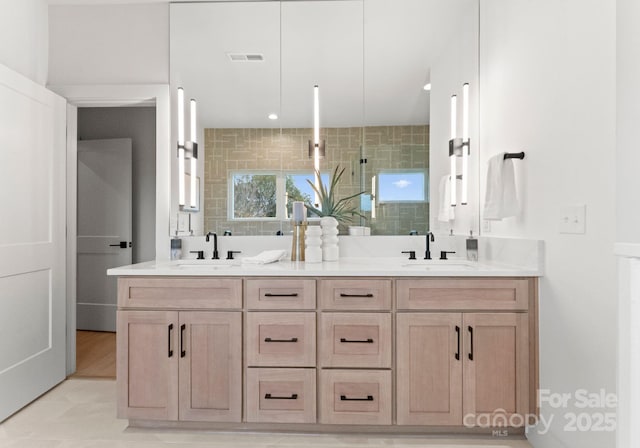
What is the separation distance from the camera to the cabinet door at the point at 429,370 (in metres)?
1.86

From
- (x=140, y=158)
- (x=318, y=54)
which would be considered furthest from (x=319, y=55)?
(x=140, y=158)

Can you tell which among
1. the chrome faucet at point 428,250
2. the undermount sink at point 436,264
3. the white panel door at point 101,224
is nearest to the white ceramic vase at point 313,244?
the undermount sink at point 436,264

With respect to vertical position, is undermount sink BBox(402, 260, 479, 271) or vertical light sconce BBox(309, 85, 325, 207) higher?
vertical light sconce BBox(309, 85, 325, 207)

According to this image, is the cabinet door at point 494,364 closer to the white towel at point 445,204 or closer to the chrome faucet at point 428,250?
the chrome faucet at point 428,250

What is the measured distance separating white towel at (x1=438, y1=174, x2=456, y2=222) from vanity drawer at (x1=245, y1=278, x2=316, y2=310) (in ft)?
3.55

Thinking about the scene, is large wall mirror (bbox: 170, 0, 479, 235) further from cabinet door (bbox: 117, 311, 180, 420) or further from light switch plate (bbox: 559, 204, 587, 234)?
light switch plate (bbox: 559, 204, 587, 234)

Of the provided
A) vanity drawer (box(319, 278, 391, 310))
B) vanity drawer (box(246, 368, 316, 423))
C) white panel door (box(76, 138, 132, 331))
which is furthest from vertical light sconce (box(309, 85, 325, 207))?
white panel door (box(76, 138, 132, 331))

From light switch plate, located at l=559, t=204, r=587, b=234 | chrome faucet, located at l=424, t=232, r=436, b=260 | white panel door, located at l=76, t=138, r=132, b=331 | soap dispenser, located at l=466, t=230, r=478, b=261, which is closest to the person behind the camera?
light switch plate, located at l=559, t=204, r=587, b=234

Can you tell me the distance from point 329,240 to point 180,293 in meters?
0.91

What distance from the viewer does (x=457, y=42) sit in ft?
8.33

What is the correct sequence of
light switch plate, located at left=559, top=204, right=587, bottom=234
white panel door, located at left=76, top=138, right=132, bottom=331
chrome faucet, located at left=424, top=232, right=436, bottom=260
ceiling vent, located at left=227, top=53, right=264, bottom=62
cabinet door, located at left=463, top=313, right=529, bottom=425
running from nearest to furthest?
light switch plate, located at left=559, top=204, right=587, bottom=234, cabinet door, located at left=463, top=313, right=529, bottom=425, chrome faucet, located at left=424, top=232, right=436, bottom=260, ceiling vent, located at left=227, top=53, right=264, bottom=62, white panel door, located at left=76, top=138, right=132, bottom=331

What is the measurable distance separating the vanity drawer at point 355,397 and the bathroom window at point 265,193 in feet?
3.68

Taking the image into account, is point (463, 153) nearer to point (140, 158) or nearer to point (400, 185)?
point (400, 185)

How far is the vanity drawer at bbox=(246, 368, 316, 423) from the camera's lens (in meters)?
1.90
